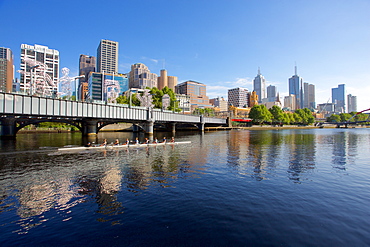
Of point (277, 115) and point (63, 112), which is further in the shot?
point (277, 115)

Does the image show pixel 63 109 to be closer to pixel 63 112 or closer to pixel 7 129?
pixel 63 112

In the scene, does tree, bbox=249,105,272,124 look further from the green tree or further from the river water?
the river water

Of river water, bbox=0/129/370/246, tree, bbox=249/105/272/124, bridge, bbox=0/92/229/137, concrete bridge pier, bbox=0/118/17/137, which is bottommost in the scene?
river water, bbox=0/129/370/246

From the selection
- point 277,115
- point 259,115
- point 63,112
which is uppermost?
point 277,115

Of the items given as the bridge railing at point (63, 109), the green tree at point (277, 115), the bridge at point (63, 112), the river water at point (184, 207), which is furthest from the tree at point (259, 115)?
the river water at point (184, 207)

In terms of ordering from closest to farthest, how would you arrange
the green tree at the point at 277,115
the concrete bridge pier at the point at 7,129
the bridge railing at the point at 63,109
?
the bridge railing at the point at 63,109 < the concrete bridge pier at the point at 7,129 < the green tree at the point at 277,115

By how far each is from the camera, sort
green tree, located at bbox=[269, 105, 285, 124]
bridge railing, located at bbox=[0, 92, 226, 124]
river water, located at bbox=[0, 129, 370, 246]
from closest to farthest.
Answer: river water, located at bbox=[0, 129, 370, 246] < bridge railing, located at bbox=[0, 92, 226, 124] < green tree, located at bbox=[269, 105, 285, 124]

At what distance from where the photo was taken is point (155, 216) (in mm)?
11242

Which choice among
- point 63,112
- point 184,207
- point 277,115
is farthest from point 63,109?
point 277,115

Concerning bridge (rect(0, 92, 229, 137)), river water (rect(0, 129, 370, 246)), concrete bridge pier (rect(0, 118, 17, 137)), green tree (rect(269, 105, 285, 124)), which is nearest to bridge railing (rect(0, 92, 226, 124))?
bridge (rect(0, 92, 229, 137))

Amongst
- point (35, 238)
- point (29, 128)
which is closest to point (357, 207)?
point (35, 238)

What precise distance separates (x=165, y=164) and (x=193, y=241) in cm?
1639

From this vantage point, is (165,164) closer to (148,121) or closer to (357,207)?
(357,207)

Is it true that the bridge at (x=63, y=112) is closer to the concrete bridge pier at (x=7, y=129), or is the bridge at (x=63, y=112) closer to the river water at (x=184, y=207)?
the concrete bridge pier at (x=7, y=129)
